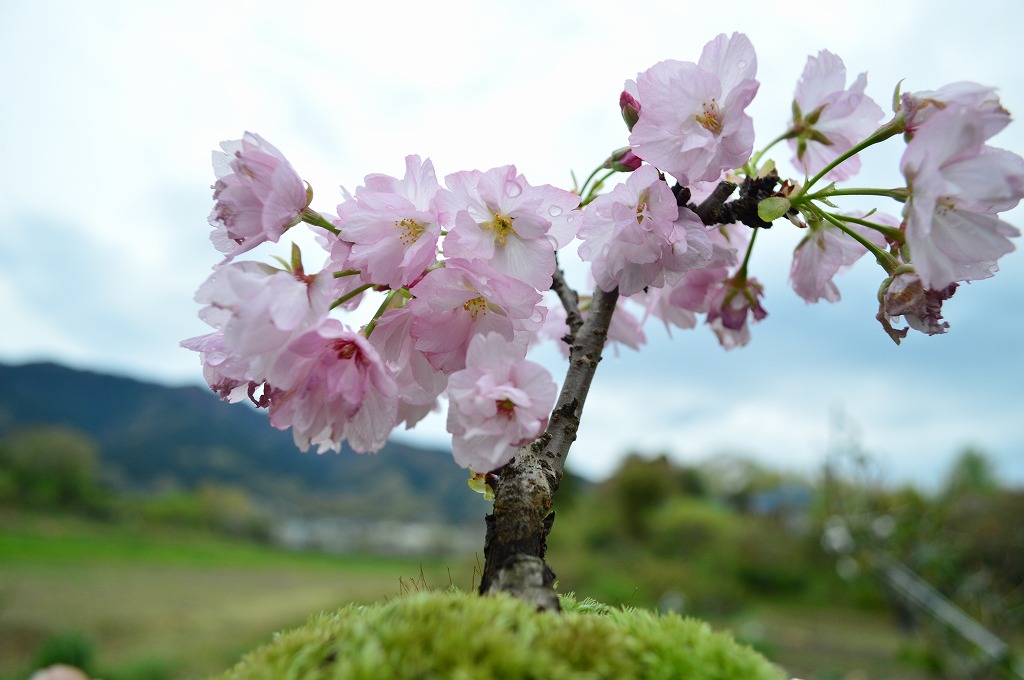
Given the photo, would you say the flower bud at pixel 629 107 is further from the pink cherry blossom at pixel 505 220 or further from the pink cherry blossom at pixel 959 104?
the pink cherry blossom at pixel 959 104

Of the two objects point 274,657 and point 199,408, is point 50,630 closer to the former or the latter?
point 274,657

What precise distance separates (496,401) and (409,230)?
21cm

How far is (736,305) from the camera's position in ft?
3.14

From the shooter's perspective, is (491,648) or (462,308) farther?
(462,308)

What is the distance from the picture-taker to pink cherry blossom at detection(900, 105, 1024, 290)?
60 centimetres

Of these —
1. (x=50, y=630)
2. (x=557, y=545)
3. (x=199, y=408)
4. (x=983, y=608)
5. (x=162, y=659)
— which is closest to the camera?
(x=983, y=608)

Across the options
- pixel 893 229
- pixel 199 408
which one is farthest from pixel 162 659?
pixel 199 408

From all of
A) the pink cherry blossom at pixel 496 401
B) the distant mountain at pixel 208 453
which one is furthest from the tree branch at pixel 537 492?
the distant mountain at pixel 208 453

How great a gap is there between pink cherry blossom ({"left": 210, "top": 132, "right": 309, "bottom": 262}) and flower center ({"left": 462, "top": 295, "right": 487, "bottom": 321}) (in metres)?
0.21

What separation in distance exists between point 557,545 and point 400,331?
12.3m

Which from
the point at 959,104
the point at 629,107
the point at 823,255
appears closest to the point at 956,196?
the point at 959,104

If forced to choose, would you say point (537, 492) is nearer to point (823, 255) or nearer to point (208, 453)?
point (823, 255)

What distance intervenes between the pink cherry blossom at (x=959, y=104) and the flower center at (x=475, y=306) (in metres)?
0.49

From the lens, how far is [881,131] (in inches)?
28.2
